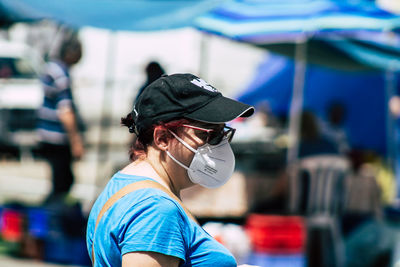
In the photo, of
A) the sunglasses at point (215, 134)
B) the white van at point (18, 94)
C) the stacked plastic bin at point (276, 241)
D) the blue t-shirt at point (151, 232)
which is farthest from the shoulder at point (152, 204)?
the white van at point (18, 94)

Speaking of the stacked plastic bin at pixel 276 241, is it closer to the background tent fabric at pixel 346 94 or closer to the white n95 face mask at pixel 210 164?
the white n95 face mask at pixel 210 164

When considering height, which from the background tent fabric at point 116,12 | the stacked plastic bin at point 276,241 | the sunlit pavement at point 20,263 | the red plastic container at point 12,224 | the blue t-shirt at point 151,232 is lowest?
the sunlit pavement at point 20,263

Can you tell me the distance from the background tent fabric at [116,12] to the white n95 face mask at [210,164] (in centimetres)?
282

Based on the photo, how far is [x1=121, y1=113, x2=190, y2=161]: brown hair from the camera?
1969 mm

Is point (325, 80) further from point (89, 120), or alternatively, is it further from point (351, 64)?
point (89, 120)

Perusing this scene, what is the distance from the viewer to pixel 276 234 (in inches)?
210

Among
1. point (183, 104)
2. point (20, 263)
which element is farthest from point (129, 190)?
point (20, 263)

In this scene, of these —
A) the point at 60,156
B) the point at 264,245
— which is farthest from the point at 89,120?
the point at 264,245

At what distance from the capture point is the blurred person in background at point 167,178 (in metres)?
1.81

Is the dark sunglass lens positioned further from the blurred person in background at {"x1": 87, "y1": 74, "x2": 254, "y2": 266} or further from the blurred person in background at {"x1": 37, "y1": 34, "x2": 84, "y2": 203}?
the blurred person in background at {"x1": 37, "y1": 34, "x2": 84, "y2": 203}

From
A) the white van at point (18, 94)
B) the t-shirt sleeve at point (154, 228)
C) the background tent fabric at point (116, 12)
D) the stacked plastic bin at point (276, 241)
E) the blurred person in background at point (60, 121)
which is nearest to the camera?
the t-shirt sleeve at point (154, 228)

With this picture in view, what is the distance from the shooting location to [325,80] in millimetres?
10047

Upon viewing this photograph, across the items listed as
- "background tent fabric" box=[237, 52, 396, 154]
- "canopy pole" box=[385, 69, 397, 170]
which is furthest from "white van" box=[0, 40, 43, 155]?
"canopy pole" box=[385, 69, 397, 170]

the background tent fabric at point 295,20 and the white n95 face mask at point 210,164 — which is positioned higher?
the background tent fabric at point 295,20
